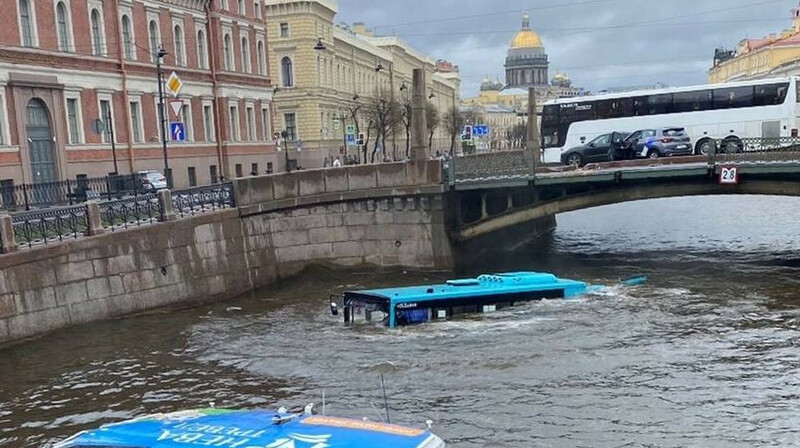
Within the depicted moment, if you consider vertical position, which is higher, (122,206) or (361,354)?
(122,206)

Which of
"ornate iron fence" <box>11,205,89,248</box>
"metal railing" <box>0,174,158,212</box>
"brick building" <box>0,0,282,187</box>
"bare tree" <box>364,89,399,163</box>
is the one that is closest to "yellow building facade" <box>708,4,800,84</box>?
"bare tree" <box>364,89,399,163</box>

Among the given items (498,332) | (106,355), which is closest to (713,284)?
(498,332)

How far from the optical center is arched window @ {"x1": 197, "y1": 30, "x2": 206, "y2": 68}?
154 ft

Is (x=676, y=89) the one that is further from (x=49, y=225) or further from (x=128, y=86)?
(x=49, y=225)

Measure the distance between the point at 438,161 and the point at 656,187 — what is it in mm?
8187

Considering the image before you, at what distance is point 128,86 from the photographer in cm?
4003

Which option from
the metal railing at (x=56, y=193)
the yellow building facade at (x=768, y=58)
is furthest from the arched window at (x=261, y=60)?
the yellow building facade at (x=768, y=58)

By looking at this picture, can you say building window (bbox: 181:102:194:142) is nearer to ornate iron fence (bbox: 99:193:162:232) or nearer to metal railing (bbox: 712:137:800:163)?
ornate iron fence (bbox: 99:193:162:232)

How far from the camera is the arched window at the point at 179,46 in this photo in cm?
4466

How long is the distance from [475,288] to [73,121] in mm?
25119

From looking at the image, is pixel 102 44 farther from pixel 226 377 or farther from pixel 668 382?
pixel 668 382

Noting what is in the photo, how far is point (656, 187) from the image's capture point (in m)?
28.2

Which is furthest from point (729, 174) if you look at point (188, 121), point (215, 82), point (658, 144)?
point (215, 82)

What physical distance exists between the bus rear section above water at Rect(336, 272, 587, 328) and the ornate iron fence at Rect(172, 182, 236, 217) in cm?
685
